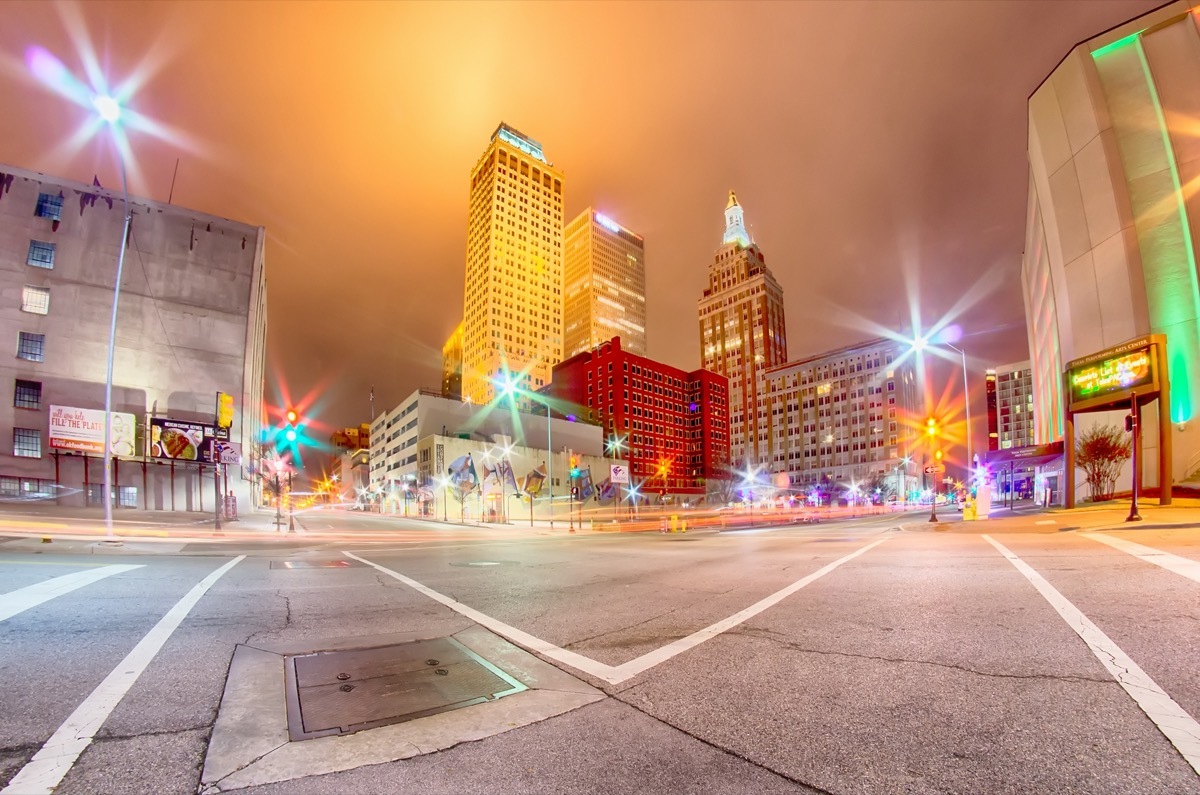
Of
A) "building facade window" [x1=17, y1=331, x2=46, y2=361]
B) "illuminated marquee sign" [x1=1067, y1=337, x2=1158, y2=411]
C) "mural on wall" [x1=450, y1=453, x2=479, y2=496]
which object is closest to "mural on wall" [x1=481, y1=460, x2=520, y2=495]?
"mural on wall" [x1=450, y1=453, x2=479, y2=496]

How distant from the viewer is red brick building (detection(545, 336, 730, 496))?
507 feet

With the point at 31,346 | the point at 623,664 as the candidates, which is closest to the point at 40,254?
the point at 31,346

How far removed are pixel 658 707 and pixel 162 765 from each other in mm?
2754

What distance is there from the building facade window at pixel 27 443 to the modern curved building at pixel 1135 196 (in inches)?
3006

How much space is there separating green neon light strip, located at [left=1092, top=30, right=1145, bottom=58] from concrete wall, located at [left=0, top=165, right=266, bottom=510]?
260ft

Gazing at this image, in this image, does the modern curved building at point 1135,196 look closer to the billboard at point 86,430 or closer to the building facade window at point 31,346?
the billboard at point 86,430

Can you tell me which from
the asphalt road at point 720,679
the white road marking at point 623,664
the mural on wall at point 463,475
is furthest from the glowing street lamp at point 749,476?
the white road marking at point 623,664

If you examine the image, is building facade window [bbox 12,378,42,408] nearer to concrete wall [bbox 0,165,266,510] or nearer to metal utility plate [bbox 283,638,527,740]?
concrete wall [bbox 0,165,266,510]

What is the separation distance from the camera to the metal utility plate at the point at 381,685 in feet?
11.6

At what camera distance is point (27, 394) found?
152 feet

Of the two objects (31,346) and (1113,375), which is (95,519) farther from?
(1113,375)

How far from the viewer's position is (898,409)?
155125 mm

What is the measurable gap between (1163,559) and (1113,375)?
29188mm

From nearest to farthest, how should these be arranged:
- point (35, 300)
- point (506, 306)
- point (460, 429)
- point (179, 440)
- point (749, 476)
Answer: point (35, 300), point (179, 440), point (460, 429), point (749, 476), point (506, 306)
